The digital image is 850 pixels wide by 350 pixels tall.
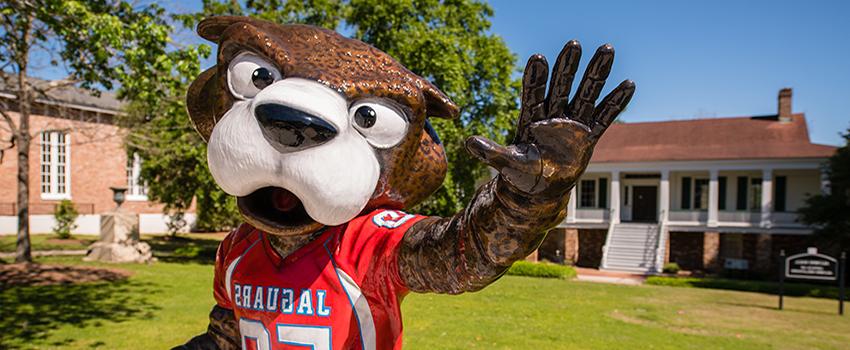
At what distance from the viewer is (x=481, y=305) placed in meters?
10.2

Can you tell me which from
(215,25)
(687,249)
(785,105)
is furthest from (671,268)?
(215,25)

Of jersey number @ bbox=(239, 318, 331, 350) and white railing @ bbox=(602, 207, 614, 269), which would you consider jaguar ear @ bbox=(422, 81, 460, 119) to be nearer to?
jersey number @ bbox=(239, 318, 331, 350)

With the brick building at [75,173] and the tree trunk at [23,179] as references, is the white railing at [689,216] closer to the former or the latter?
the brick building at [75,173]

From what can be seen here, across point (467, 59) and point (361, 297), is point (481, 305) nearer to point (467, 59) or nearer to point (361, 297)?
point (467, 59)

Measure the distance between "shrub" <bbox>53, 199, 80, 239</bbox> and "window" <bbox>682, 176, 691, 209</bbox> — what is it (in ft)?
73.1

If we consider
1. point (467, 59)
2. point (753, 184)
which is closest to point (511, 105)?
point (467, 59)

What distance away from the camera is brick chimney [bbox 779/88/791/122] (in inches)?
838

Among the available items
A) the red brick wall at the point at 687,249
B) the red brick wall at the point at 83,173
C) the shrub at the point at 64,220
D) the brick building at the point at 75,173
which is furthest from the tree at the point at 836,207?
the shrub at the point at 64,220

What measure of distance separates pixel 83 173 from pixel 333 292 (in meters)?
26.5

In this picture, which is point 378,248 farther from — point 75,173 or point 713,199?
point 75,173

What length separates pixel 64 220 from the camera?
67.9 feet

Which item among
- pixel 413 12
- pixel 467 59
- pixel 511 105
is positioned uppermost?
pixel 413 12

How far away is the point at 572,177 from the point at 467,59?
11.9 m

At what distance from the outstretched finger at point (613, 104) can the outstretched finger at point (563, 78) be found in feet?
0.31
